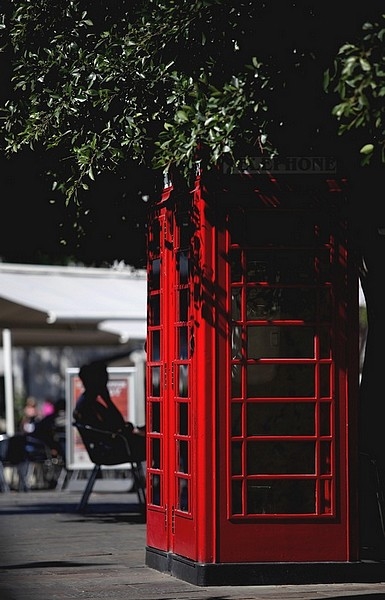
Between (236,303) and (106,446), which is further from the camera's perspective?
(106,446)

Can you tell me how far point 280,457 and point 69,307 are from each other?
1249 cm

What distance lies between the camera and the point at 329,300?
935 centimetres

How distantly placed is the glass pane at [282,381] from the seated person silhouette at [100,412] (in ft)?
17.7

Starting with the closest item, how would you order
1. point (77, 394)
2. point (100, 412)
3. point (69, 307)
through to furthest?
point (100, 412) → point (77, 394) → point (69, 307)

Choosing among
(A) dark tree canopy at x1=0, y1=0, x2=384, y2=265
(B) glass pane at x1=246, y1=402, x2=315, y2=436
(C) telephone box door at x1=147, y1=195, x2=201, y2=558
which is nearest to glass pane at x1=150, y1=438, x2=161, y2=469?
(C) telephone box door at x1=147, y1=195, x2=201, y2=558

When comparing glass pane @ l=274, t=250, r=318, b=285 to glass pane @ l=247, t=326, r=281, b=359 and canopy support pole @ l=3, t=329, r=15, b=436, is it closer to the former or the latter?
glass pane @ l=247, t=326, r=281, b=359

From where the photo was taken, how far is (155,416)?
33.8 feet

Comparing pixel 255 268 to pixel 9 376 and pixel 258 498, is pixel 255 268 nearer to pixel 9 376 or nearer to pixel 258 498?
pixel 258 498

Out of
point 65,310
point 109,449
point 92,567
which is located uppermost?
point 65,310

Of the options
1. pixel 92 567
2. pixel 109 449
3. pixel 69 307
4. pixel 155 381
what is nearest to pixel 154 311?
pixel 155 381

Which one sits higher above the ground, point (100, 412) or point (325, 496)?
point (100, 412)

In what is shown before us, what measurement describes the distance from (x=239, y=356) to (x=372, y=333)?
1.50 m

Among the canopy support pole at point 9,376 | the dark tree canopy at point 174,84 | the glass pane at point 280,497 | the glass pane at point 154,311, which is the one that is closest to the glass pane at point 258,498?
the glass pane at point 280,497

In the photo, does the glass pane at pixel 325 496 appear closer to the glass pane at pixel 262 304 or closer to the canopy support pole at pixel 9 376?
the glass pane at pixel 262 304
